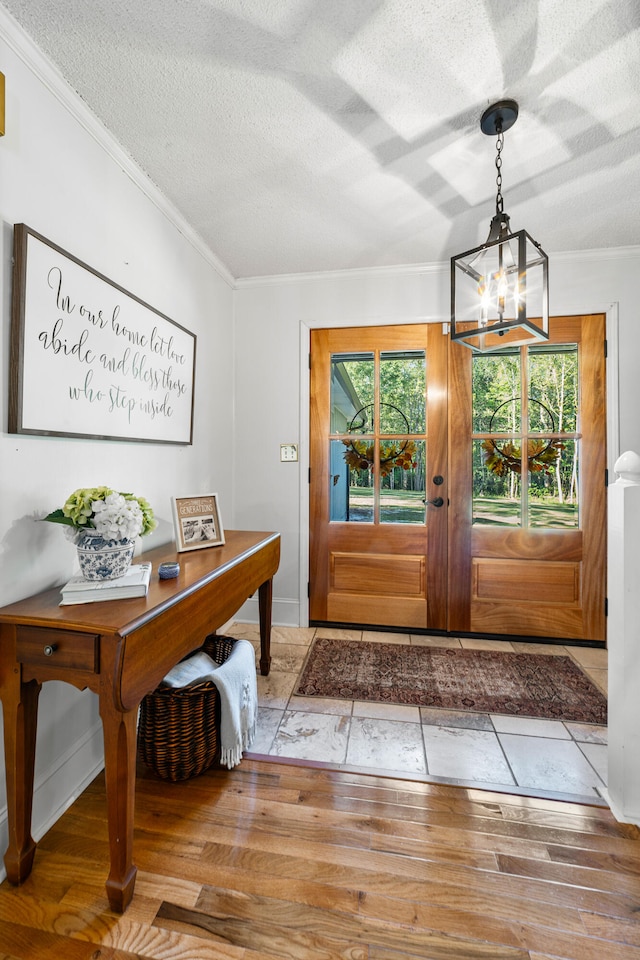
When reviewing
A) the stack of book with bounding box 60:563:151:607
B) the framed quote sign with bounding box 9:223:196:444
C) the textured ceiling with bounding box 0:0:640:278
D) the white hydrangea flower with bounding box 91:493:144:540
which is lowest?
the stack of book with bounding box 60:563:151:607

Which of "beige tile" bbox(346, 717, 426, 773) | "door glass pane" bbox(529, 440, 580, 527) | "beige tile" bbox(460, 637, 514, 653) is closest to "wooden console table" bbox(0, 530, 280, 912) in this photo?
"beige tile" bbox(346, 717, 426, 773)

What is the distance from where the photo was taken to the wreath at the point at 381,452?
2855mm

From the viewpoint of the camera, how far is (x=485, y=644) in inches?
107

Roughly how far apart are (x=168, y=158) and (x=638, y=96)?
1.79 metres

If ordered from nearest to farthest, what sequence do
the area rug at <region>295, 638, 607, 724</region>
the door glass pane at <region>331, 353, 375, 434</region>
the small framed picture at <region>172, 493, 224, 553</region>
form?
the small framed picture at <region>172, 493, 224, 553</region>
the area rug at <region>295, 638, 607, 724</region>
the door glass pane at <region>331, 353, 375, 434</region>

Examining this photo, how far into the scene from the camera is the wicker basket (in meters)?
1.48

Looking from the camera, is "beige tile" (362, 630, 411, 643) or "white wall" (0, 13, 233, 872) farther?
"beige tile" (362, 630, 411, 643)

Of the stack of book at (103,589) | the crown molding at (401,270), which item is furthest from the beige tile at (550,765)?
the crown molding at (401,270)

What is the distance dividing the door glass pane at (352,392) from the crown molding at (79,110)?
1.21 meters

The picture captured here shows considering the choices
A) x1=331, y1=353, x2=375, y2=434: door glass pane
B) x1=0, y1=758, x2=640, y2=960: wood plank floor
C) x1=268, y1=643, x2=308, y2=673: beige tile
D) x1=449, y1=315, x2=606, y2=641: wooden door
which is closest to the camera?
x1=0, y1=758, x2=640, y2=960: wood plank floor

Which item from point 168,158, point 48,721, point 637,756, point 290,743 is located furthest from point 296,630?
point 168,158

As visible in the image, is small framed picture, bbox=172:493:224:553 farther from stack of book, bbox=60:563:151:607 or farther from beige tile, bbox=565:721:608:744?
beige tile, bbox=565:721:608:744

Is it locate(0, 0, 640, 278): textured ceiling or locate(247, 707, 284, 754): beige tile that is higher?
locate(0, 0, 640, 278): textured ceiling

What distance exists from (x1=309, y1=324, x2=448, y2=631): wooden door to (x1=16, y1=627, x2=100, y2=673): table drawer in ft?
6.56
